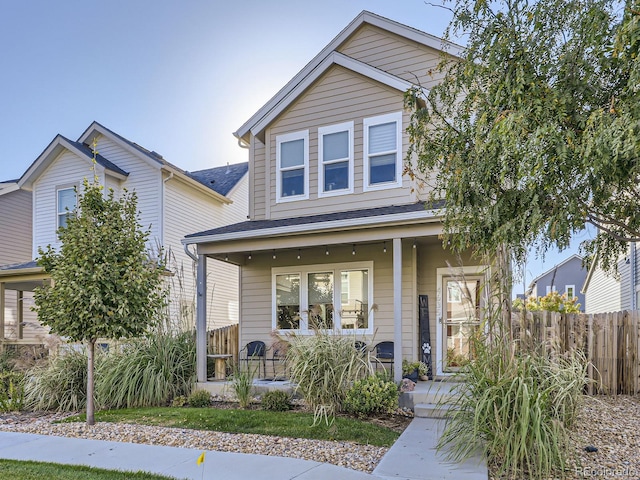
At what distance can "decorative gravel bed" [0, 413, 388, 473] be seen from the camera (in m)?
5.36

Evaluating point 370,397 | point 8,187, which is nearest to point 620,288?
point 370,397

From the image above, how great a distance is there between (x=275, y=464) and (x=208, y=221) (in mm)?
12185

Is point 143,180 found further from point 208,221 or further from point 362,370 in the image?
point 362,370

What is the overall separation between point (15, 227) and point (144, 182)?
21.7 feet

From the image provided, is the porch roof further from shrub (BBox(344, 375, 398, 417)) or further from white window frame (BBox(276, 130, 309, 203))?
shrub (BBox(344, 375, 398, 417))

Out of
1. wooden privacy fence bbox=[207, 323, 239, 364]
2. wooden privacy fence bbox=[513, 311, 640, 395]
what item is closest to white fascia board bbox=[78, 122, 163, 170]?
wooden privacy fence bbox=[207, 323, 239, 364]

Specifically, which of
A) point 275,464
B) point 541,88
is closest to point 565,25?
point 541,88

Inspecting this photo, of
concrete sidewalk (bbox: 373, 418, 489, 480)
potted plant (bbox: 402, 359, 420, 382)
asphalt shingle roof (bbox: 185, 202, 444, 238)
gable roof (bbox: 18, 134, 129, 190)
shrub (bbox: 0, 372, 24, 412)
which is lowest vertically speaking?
shrub (bbox: 0, 372, 24, 412)

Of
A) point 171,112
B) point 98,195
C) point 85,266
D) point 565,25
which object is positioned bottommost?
point 85,266

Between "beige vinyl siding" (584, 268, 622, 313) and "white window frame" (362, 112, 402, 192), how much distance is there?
29.8 feet

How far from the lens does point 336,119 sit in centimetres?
1050

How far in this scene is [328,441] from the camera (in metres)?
5.92

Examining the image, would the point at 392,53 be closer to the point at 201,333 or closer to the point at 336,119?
the point at 336,119

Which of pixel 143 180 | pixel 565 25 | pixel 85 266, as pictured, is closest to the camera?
pixel 565 25
